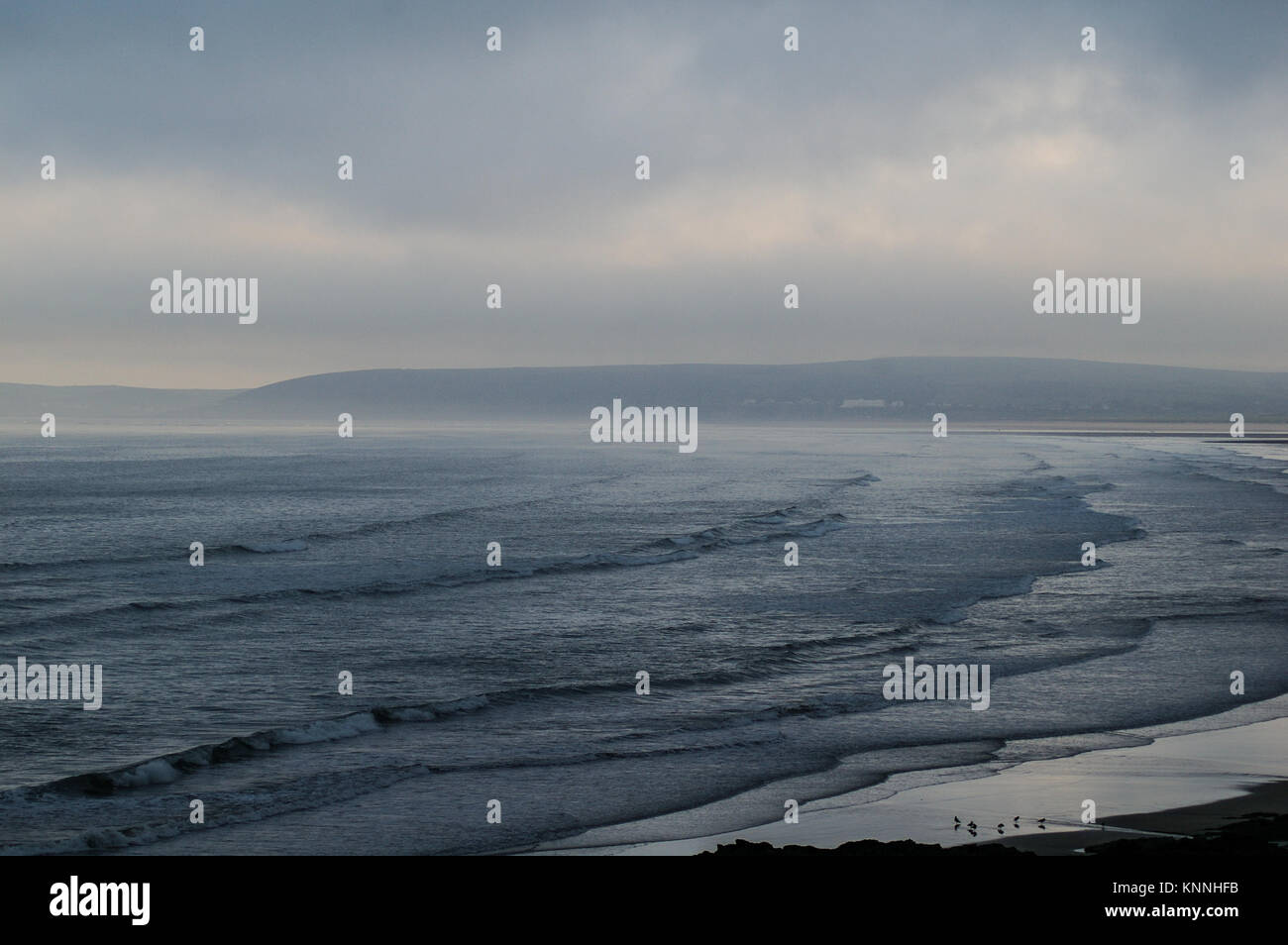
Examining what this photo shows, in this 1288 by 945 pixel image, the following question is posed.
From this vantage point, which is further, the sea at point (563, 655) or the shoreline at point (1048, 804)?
the sea at point (563, 655)

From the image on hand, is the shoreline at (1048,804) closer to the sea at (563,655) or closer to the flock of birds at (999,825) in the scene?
the flock of birds at (999,825)

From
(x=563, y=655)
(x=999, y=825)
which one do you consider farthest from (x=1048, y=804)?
(x=563, y=655)

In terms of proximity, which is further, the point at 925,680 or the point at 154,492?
the point at 154,492

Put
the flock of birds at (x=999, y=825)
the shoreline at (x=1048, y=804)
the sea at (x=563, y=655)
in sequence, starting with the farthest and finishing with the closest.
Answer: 1. the sea at (x=563, y=655)
2. the flock of birds at (x=999, y=825)
3. the shoreline at (x=1048, y=804)

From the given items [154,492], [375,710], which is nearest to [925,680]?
[375,710]

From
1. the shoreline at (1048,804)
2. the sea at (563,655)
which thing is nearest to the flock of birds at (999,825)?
the shoreline at (1048,804)

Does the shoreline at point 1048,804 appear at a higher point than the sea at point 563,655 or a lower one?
lower

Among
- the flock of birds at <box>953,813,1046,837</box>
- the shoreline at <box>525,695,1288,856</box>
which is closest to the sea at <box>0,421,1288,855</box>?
the shoreline at <box>525,695,1288,856</box>
